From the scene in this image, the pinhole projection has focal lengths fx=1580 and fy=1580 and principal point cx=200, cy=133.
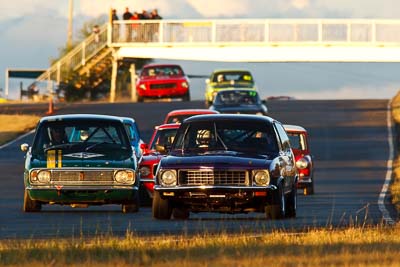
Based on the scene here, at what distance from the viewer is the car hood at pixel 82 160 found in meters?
24.4

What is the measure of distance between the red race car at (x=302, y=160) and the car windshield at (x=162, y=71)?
28765 millimetres

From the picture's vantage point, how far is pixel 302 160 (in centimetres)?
3219

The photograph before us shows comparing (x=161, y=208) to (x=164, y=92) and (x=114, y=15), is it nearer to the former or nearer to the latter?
(x=164, y=92)

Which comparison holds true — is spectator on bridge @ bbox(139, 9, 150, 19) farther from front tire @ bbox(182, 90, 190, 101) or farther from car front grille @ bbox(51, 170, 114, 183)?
car front grille @ bbox(51, 170, 114, 183)

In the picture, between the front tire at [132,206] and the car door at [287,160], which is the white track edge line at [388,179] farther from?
the front tire at [132,206]

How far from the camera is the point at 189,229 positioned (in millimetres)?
20734

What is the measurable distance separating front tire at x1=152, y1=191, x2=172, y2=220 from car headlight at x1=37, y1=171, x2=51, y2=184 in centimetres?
258

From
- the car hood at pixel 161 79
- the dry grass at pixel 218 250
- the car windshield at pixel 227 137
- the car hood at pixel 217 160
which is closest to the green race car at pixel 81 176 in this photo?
the car windshield at pixel 227 137

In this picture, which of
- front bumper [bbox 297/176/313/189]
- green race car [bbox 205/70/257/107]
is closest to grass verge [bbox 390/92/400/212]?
front bumper [bbox 297/176/313/189]

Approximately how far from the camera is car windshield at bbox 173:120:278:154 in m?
22.9

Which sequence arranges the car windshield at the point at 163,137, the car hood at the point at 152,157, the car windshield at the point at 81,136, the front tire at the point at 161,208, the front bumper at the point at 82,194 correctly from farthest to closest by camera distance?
the car windshield at the point at 163,137 → the car hood at the point at 152,157 → the car windshield at the point at 81,136 → the front bumper at the point at 82,194 → the front tire at the point at 161,208

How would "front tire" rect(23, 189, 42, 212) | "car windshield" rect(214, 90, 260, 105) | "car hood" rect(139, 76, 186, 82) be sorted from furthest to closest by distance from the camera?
1. "car hood" rect(139, 76, 186, 82)
2. "car windshield" rect(214, 90, 260, 105)
3. "front tire" rect(23, 189, 42, 212)

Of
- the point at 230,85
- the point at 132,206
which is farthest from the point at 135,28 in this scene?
the point at 132,206

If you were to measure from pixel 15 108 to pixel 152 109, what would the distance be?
246 inches
